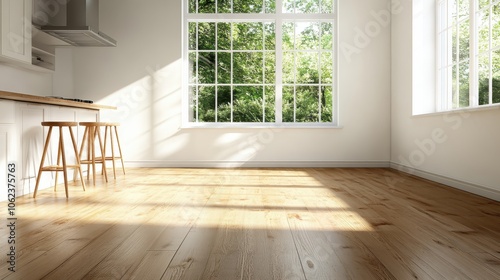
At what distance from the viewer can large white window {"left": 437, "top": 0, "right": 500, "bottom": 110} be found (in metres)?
3.69

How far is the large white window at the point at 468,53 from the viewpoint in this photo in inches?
145

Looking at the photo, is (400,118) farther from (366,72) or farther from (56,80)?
(56,80)

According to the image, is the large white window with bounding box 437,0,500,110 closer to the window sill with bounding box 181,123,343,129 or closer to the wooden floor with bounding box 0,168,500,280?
the wooden floor with bounding box 0,168,500,280

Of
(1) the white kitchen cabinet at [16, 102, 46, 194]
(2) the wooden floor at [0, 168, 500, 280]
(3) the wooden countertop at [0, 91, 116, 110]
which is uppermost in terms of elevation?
(3) the wooden countertop at [0, 91, 116, 110]

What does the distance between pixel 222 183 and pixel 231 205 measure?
4.22 feet

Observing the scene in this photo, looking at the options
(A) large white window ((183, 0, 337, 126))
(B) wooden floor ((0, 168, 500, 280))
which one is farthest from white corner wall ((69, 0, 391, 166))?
(B) wooden floor ((0, 168, 500, 280))

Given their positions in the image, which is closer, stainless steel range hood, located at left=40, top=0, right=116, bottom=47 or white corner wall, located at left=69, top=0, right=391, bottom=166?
stainless steel range hood, located at left=40, top=0, right=116, bottom=47

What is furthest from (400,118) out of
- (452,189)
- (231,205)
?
(231,205)

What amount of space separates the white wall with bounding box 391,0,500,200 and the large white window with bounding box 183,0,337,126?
1.00 meters

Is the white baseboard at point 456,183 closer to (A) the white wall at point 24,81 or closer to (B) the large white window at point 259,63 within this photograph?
(B) the large white window at point 259,63

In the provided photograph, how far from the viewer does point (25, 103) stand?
11.7ft

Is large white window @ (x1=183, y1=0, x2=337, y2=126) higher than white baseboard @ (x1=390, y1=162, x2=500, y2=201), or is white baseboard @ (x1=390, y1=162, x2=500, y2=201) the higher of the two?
large white window @ (x1=183, y1=0, x2=337, y2=126)

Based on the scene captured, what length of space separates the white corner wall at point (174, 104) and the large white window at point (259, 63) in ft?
0.87

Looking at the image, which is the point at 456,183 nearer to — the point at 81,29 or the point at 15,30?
the point at 81,29
